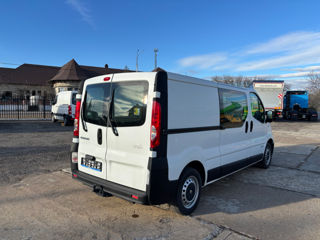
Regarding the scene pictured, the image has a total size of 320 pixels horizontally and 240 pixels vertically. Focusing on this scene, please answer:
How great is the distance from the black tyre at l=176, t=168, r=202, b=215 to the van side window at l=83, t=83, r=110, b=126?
1.41 m

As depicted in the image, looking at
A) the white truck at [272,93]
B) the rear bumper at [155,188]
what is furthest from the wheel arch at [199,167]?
the white truck at [272,93]

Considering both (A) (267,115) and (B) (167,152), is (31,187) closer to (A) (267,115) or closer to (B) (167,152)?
(B) (167,152)

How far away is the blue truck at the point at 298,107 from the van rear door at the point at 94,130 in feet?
83.9

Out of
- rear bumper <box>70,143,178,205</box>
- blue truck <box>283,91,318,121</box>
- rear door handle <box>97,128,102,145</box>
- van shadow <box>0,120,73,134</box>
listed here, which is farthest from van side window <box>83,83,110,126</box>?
blue truck <box>283,91,318,121</box>

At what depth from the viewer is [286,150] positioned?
870 cm

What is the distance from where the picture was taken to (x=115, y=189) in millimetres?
3215

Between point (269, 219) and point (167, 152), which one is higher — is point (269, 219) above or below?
below

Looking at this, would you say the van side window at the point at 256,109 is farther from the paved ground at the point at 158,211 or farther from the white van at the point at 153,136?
the paved ground at the point at 158,211

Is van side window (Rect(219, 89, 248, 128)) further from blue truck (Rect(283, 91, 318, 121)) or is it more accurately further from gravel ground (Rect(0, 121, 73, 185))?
blue truck (Rect(283, 91, 318, 121))

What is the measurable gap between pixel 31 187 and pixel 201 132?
3.42 meters

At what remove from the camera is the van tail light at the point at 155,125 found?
9.66ft

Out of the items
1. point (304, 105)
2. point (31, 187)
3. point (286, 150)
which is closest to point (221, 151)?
point (31, 187)

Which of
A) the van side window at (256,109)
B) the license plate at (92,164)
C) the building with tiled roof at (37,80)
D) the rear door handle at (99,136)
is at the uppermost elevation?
the building with tiled roof at (37,80)

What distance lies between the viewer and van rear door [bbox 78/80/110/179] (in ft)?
11.4
